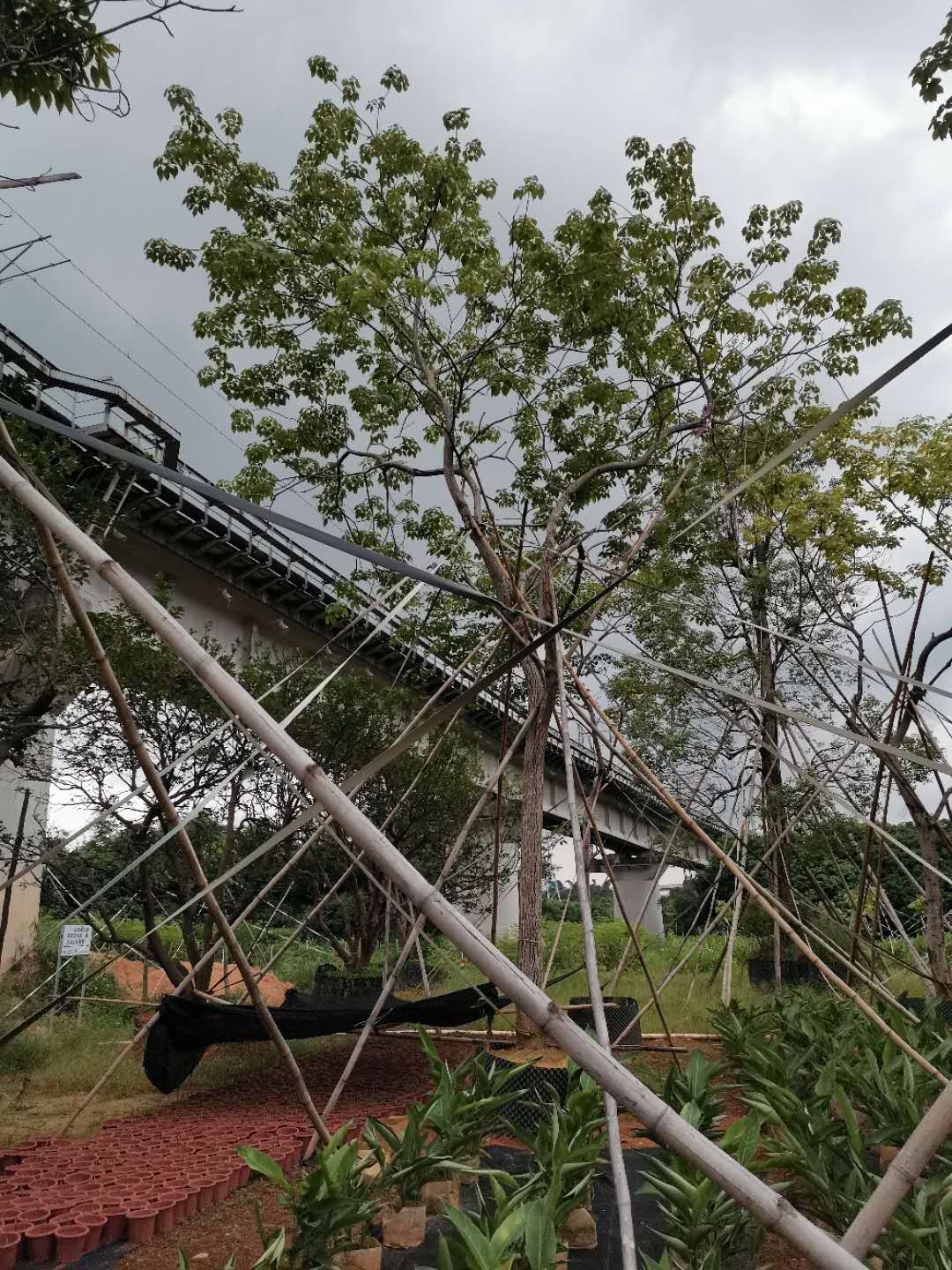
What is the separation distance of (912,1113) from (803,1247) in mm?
2473

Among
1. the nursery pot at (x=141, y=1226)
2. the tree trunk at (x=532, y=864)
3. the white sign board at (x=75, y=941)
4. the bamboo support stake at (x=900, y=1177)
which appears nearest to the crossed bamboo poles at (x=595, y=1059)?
the bamboo support stake at (x=900, y=1177)

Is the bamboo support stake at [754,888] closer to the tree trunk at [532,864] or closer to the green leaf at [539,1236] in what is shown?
the green leaf at [539,1236]

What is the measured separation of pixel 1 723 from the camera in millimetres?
5395

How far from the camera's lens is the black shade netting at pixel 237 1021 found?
4305 mm

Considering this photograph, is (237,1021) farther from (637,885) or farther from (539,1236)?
(637,885)

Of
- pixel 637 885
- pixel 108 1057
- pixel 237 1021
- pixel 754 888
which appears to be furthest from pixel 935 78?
pixel 637 885

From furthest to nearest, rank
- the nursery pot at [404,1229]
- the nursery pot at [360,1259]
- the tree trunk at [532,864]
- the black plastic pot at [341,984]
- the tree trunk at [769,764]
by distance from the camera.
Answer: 1. the black plastic pot at [341,984]
2. the tree trunk at [769,764]
3. the tree trunk at [532,864]
4. the nursery pot at [404,1229]
5. the nursery pot at [360,1259]

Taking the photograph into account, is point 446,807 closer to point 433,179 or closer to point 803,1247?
point 433,179

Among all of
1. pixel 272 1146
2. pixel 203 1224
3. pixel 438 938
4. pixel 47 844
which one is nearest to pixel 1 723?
pixel 47 844

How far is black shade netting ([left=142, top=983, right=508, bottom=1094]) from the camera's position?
4305 millimetres

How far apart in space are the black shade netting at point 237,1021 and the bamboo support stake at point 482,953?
3.50 metres

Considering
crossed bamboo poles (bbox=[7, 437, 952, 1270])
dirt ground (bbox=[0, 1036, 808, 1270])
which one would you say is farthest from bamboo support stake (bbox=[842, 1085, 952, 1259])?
dirt ground (bbox=[0, 1036, 808, 1270])

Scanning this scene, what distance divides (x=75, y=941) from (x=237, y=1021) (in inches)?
73.5

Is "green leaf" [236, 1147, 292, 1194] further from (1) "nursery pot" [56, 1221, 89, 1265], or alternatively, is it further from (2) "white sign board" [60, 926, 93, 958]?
(2) "white sign board" [60, 926, 93, 958]
